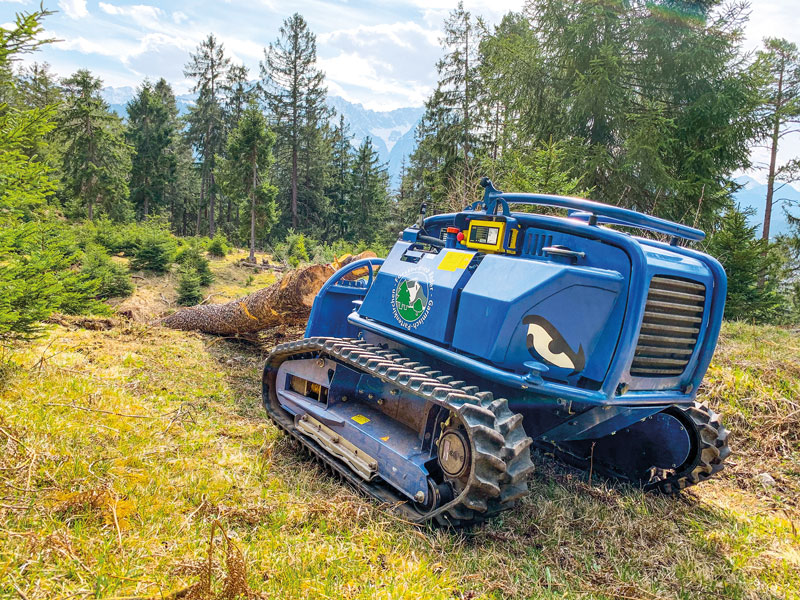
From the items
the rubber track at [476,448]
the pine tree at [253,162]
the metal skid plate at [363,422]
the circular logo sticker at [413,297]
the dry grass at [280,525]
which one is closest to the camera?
the dry grass at [280,525]

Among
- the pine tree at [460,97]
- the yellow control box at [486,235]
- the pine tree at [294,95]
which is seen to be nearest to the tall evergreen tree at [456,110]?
the pine tree at [460,97]

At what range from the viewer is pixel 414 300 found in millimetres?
4402

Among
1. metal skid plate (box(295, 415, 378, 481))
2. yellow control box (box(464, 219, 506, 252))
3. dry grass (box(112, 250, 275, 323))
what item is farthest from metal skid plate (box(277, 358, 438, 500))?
dry grass (box(112, 250, 275, 323))

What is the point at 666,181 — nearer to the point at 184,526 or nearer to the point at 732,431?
the point at 732,431

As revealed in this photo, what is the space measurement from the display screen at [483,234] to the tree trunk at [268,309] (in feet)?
13.4

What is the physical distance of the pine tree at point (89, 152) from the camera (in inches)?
1113

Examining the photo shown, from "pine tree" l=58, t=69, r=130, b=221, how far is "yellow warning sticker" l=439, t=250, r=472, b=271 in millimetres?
30011

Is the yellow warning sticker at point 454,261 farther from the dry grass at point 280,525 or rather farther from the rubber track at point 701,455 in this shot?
the rubber track at point 701,455

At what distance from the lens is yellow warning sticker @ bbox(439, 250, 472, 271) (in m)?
4.20

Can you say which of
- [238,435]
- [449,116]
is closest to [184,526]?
[238,435]

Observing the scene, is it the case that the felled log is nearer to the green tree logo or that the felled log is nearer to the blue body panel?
the green tree logo

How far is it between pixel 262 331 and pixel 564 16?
1259cm

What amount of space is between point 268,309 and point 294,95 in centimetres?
3573

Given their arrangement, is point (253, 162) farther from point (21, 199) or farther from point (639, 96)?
point (21, 199)
